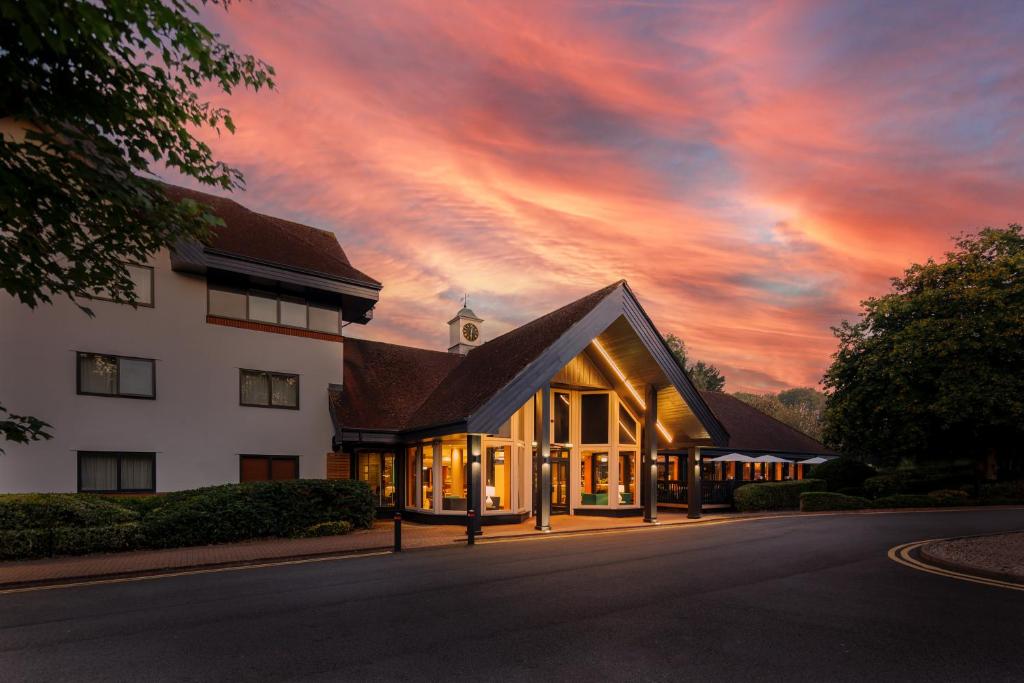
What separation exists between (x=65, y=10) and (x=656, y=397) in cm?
2185

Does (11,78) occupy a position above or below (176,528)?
above

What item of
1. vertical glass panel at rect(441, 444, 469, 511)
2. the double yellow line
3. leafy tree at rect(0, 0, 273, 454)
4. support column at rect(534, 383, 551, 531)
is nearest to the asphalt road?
the double yellow line

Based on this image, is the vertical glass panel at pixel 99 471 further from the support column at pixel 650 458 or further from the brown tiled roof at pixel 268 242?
the support column at pixel 650 458

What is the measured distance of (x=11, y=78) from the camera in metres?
6.74

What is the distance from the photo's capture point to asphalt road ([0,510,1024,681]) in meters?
6.68

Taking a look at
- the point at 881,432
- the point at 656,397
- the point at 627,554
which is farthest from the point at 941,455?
the point at 627,554

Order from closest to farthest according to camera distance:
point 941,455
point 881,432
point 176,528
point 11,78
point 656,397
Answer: point 11,78
point 176,528
point 656,397
point 881,432
point 941,455

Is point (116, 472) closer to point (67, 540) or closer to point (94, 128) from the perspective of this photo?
point (67, 540)

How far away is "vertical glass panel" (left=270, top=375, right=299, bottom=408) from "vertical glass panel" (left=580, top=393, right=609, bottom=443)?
11.1 meters

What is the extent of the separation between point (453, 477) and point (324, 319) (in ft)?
24.6

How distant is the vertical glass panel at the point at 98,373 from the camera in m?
18.6

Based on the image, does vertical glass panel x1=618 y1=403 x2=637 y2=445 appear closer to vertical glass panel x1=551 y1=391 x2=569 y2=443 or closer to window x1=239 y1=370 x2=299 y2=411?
vertical glass panel x1=551 y1=391 x2=569 y2=443

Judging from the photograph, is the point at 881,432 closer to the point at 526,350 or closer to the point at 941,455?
the point at 941,455

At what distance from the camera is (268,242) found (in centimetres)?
2305
